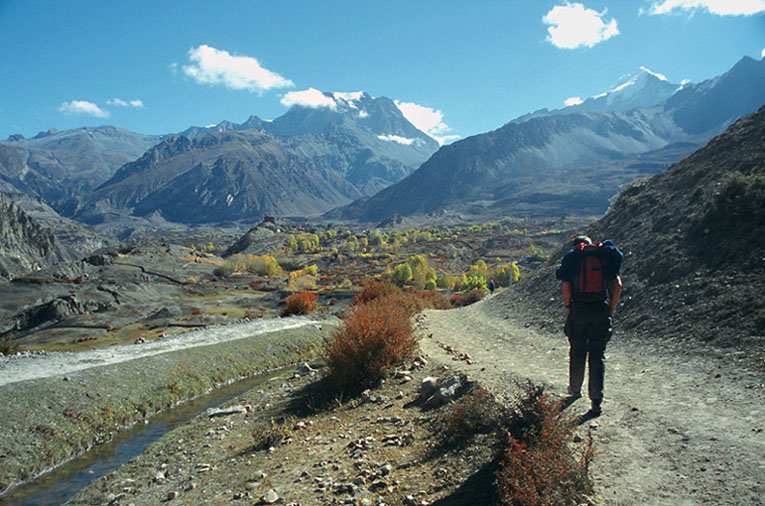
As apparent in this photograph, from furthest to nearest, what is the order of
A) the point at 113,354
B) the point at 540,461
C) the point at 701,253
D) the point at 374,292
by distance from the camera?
the point at 374,292, the point at 113,354, the point at 701,253, the point at 540,461

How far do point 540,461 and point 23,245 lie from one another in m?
168

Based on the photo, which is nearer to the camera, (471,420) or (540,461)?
(540,461)

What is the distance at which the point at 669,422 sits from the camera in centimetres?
695

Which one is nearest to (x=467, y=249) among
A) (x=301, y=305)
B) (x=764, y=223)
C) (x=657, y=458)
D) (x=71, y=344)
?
(x=301, y=305)

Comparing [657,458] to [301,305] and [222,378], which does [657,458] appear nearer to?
[222,378]

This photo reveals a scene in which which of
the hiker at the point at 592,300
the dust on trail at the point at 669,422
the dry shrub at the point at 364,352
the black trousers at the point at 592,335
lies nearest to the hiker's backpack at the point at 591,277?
the hiker at the point at 592,300

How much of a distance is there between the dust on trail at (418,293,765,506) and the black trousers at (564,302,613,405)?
0.57 meters

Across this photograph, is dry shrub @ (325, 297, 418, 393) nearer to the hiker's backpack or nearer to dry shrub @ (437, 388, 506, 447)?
dry shrub @ (437, 388, 506, 447)

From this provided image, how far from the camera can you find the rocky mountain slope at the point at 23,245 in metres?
124

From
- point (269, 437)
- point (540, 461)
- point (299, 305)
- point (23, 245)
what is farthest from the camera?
point (23, 245)

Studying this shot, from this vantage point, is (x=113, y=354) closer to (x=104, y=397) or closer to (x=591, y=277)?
(x=104, y=397)

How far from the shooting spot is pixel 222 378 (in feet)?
71.7

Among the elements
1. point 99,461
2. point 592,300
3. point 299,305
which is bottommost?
point 299,305

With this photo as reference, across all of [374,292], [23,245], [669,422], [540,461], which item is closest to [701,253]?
[669,422]
